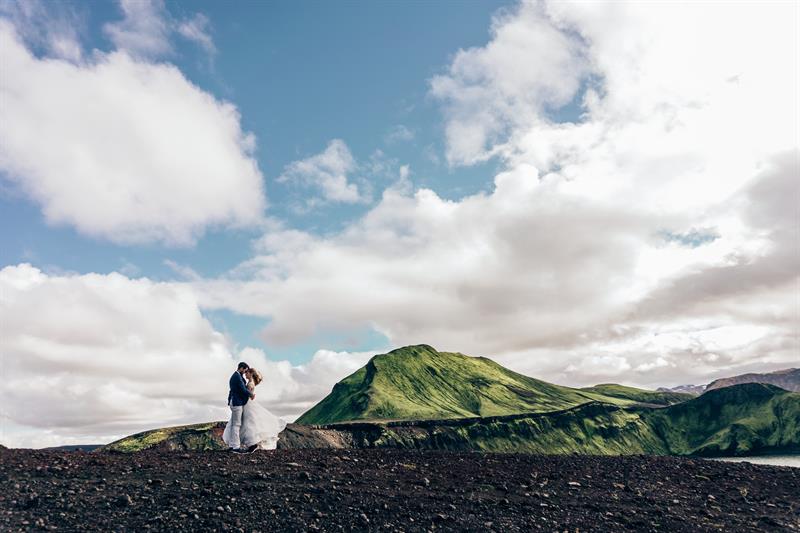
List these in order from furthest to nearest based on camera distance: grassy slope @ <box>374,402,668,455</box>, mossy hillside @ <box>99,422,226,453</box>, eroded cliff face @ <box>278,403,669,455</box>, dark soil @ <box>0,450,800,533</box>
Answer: grassy slope @ <box>374,402,668,455</box> < eroded cliff face @ <box>278,403,669,455</box> < mossy hillside @ <box>99,422,226,453</box> < dark soil @ <box>0,450,800,533</box>

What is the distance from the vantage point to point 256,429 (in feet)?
74.4

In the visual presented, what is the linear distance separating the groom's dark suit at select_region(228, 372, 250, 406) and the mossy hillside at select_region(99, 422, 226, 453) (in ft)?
86.2

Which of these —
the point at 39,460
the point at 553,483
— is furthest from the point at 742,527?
the point at 39,460

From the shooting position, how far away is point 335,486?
1662 cm

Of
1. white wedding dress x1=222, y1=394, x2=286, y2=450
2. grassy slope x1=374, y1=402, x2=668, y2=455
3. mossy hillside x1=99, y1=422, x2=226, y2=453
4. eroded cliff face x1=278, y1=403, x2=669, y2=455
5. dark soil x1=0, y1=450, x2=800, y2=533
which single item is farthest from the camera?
grassy slope x1=374, y1=402, x2=668, y2=455

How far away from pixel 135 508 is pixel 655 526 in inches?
639

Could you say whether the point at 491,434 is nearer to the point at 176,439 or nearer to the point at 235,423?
the point at 176,439

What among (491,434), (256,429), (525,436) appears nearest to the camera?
Answer: (256,429)

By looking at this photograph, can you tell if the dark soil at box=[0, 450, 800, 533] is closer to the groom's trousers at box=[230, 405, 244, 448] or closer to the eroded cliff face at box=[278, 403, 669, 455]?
the groom's trousers at box=[230, 405, 244, 448]

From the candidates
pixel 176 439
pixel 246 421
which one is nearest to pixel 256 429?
pixel 246 421

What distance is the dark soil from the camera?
13.6 metres

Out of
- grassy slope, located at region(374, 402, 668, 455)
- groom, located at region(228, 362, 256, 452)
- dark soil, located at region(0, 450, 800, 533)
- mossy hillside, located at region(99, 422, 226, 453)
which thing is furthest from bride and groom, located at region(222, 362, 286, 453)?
grassy slope, located at region(374, 402, 668, 455)

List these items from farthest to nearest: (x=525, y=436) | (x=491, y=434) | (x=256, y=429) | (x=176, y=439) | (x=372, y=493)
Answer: (x=525, y=436) → (x=491, y=434) → (x=176, y=439) → (x=256, y=429) → (x=372, y=493)

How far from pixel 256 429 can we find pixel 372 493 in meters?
8.81
